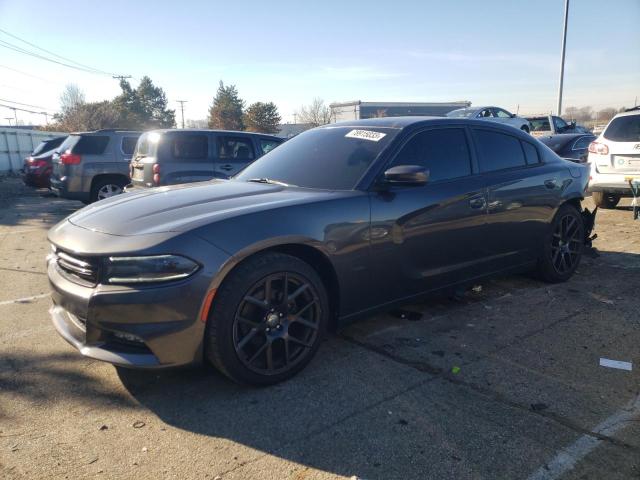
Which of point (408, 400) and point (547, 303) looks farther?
point (547, 303)

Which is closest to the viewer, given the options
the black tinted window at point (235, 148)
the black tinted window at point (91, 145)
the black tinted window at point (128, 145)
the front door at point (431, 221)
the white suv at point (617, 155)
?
the front door at point (431, 221)

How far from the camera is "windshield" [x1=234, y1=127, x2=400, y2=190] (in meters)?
3.66

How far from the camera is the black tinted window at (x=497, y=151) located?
4.38 metres

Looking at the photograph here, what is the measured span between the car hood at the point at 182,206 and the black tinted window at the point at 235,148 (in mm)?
5040

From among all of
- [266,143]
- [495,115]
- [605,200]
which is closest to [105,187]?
[266,143]

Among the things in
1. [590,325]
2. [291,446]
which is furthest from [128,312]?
[590,325]

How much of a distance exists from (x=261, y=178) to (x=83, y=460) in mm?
2403

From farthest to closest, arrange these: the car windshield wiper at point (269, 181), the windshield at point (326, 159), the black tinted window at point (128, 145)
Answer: the black tinted window at point (128, 145) → the car windshield wiper at point (269, 181) → the windshield at point (326, 159)

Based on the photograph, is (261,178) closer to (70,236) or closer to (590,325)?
(70,236)

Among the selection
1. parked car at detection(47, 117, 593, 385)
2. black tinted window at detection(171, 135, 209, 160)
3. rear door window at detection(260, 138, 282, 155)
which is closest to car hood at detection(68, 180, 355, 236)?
parked car at detection(47, 117, 593, 385)

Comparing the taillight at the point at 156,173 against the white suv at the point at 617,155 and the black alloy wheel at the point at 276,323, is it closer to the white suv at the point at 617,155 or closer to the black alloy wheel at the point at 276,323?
the black alloy wheel at the point at 276,323

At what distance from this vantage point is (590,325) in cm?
406

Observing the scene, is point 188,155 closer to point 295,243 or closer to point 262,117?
point 295,243

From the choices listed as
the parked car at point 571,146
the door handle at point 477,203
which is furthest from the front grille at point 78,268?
the parked car at point 571,146
